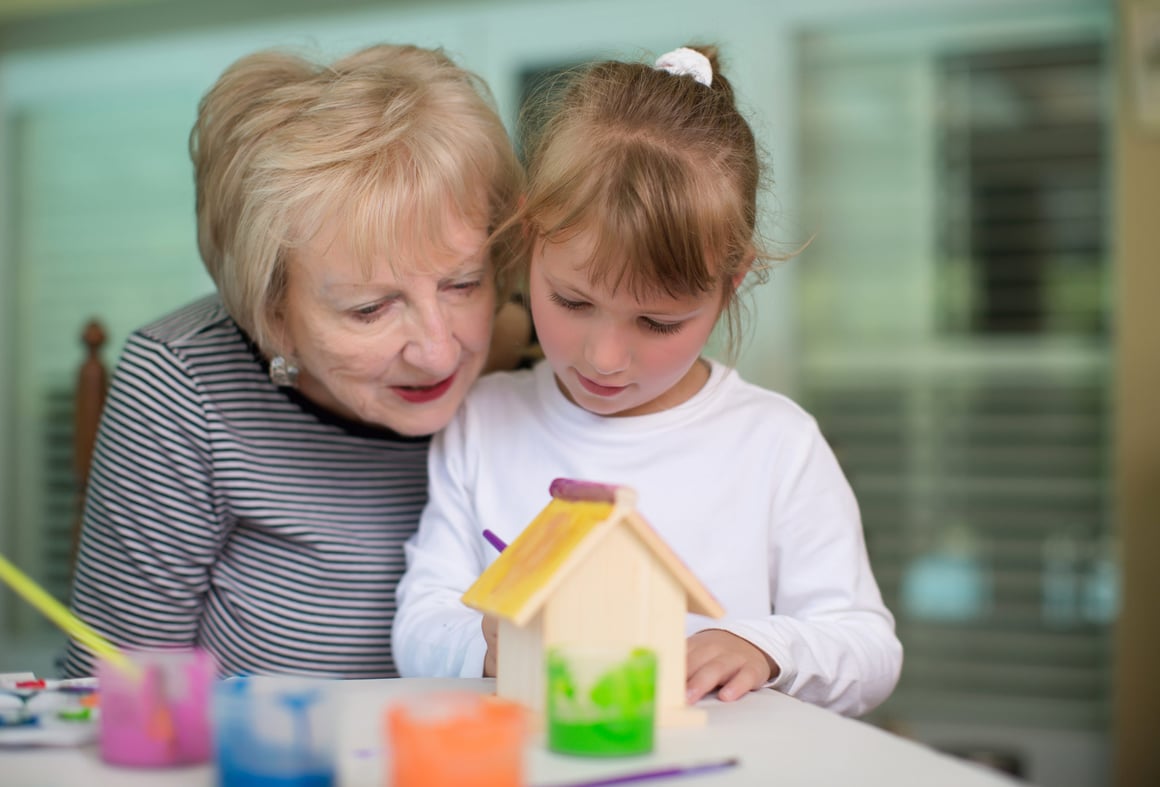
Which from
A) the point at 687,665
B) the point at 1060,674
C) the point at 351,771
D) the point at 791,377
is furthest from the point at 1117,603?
the point at 351,771

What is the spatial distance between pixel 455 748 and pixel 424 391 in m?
0.72

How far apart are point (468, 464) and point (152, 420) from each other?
1.21 feet

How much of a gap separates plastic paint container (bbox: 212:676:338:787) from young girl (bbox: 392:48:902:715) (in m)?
0.32

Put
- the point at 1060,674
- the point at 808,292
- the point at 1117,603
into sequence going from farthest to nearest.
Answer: the point at 808,292 < the point at 1060,674 < the point at 1117,603

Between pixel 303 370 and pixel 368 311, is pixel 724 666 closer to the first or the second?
pixel 368 311

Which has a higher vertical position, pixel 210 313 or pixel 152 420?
pixel 210 313

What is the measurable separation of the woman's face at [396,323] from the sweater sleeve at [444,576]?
0.20 ft

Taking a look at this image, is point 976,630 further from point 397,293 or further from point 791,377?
Result: point 397,293

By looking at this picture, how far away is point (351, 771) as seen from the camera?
0.73 meters

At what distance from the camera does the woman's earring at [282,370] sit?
1.39m

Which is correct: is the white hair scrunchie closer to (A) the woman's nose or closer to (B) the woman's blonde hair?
(B) the woman's blonde hair

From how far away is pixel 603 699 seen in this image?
75 cm

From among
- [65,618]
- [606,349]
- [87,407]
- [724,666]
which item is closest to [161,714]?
[65,618]

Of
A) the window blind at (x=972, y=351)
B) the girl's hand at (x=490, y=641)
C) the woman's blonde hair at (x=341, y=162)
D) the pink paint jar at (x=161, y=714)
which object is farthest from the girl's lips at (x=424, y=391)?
the window blind at (x=972, y=351)
